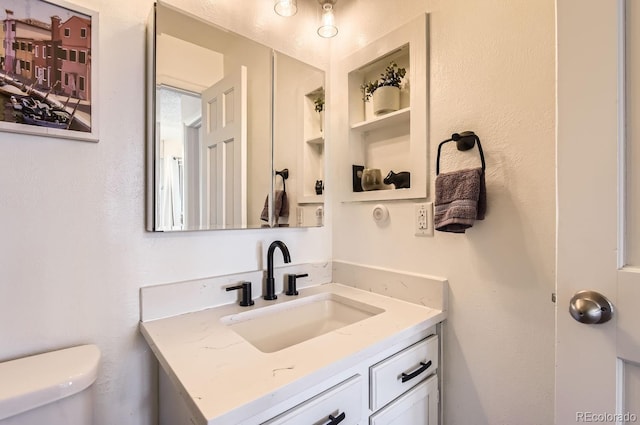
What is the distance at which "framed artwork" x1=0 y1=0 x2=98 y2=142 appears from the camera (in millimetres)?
774

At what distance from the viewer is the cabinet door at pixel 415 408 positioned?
2.85ft

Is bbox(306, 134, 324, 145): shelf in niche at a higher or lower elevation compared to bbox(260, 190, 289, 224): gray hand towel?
higher

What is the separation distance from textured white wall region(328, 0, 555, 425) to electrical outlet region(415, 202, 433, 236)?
0.03m

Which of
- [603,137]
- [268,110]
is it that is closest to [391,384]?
[603,137]

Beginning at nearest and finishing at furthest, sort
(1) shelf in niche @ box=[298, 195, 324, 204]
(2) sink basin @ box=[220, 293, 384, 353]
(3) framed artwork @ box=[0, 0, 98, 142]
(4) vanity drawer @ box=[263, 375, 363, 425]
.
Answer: (4) vanity drawer @ box=[263, 375, 363, 425]
(3) framed artwork @ box=[0, 0, 98, 142]
(2) sink basin @ box=[220, 293, 384, 353]
(1) shelf in niche @ box=[298, 195, 324, 204]

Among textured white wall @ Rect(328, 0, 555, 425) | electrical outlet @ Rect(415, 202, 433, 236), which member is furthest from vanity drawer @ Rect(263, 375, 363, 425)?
electrical outlet @ Rect(415, 202, 433, 236)

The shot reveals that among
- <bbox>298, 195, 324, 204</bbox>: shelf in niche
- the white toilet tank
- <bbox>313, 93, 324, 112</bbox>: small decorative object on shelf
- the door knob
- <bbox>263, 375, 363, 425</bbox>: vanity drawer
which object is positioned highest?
<bbox>313, 93, 324, 112</bbox>: small decorative object on shelf

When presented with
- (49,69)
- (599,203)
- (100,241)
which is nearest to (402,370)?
(599,203)

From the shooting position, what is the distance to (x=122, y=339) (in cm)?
94

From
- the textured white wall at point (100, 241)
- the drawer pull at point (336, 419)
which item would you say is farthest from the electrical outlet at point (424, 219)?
the textured white wall at point (100, 241)

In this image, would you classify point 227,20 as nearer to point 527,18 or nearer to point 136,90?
point 136,90

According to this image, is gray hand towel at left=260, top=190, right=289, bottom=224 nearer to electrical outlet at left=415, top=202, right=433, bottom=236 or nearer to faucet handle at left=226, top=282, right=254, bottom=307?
faucet handle at left=226, top=282, right=254, bottom=307

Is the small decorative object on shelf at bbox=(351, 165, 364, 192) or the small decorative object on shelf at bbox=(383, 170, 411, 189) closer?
the small decorative object on shelf at bbox=(383, 170, 411, 189)

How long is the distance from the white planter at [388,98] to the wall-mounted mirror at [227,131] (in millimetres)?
310
